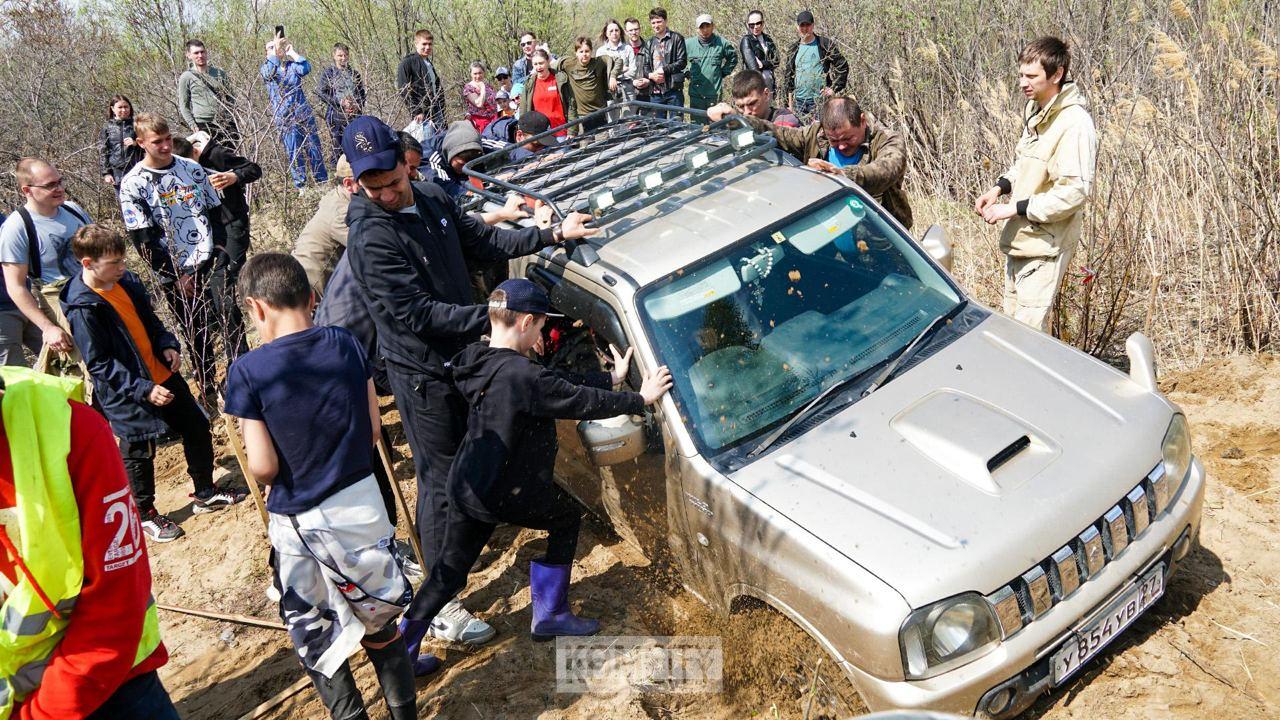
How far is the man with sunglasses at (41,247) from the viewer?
544 centimetres

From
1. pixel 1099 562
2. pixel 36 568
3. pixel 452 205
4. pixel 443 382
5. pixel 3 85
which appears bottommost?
pixel 1099 562

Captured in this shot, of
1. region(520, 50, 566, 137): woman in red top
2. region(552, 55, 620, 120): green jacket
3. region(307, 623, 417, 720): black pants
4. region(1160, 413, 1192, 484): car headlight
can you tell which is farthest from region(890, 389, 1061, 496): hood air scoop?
region(552, 55, 620, 120): green jacket

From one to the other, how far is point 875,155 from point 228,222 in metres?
4.76

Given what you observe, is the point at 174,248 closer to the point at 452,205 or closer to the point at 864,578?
the point at 452,205

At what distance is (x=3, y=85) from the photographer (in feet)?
40.8

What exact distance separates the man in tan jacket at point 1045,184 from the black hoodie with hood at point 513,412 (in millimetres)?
2366

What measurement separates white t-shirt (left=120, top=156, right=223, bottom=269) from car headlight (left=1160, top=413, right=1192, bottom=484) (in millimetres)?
5837

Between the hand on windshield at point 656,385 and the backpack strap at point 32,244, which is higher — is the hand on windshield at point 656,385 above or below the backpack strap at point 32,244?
below

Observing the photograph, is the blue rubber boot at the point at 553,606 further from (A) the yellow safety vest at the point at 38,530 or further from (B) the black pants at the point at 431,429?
(A) the yellow safety vest at the point at 38,530

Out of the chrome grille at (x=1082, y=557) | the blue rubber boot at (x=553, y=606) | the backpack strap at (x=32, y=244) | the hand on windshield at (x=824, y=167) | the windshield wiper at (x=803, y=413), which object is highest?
the backpack strap at (x=32, y=244)

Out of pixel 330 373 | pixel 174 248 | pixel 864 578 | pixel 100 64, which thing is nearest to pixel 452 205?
pixel 330 373

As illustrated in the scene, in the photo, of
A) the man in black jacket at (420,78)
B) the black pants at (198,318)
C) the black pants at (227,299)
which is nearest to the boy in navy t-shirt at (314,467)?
the black pants at (198,318)

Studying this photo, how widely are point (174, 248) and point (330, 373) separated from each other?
3.87m

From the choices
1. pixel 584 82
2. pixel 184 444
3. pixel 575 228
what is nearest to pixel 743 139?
→ pixel 575 228
